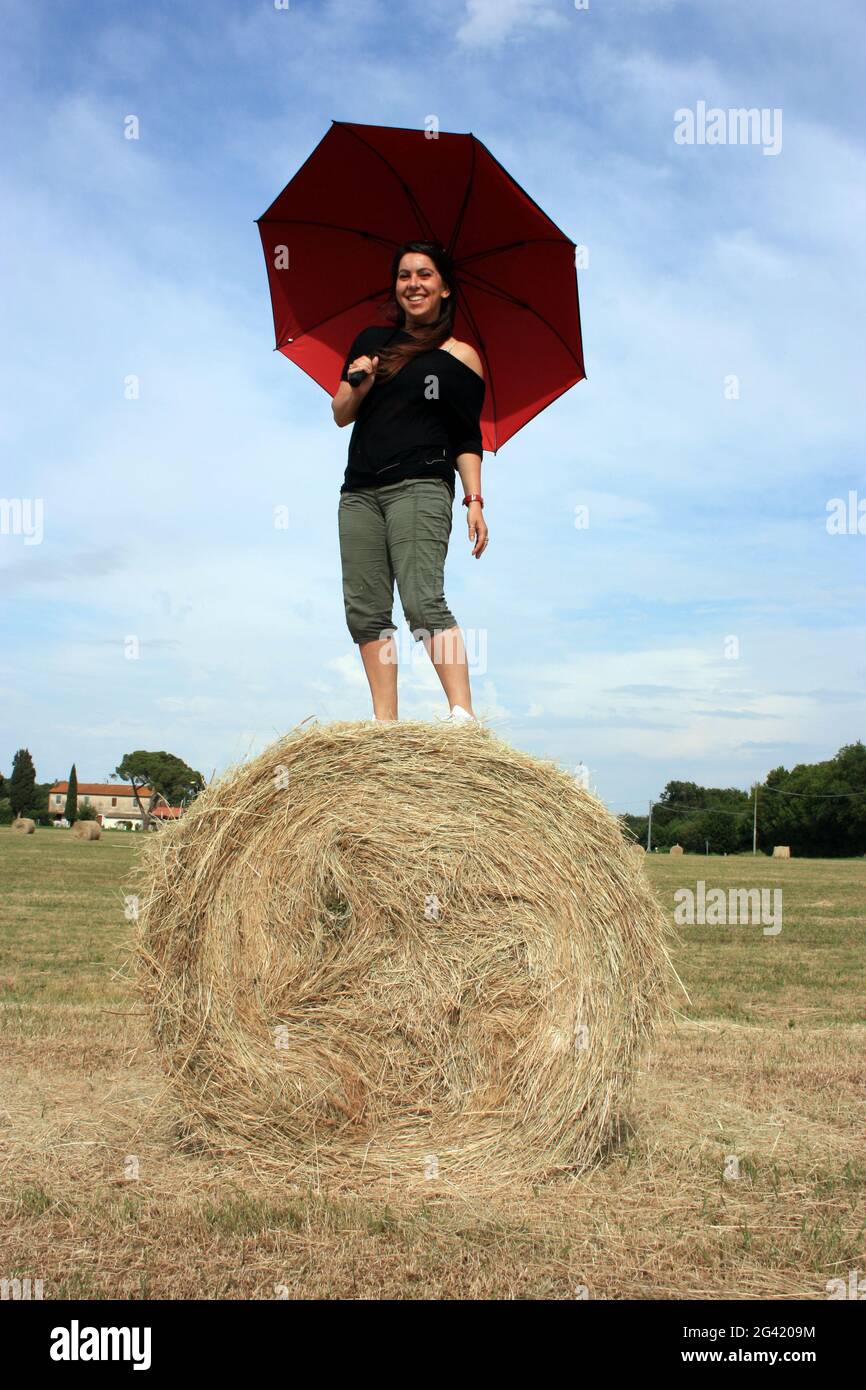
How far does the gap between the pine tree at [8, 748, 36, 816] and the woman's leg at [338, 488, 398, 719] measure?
295ft

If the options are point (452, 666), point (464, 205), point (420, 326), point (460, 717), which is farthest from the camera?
point (464, 205)

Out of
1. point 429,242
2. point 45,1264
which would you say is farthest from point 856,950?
point 45,1264

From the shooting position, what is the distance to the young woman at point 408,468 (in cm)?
478

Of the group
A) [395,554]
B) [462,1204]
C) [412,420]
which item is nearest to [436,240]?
[412,420]

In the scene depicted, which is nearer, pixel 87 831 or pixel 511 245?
pixel 511 245

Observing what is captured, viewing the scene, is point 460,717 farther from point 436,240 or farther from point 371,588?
point 436,240

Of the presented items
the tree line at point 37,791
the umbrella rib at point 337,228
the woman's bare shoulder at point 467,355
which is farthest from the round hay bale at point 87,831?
the woman's bare shoulder at point 467,355

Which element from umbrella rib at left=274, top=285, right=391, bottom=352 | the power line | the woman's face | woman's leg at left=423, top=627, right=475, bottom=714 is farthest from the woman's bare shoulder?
the power line

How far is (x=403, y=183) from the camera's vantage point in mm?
5172

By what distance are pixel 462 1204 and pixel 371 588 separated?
8.10 feet

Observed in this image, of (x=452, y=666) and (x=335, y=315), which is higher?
(x=335, y=315)

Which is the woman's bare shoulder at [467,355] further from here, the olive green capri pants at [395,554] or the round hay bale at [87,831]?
the round hay bale at [87,831]

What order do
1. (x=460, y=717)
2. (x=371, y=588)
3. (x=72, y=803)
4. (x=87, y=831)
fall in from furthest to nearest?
(x=72, y=803), (x=87, y=831), (x=371, y=588), (x=460, y=717)
